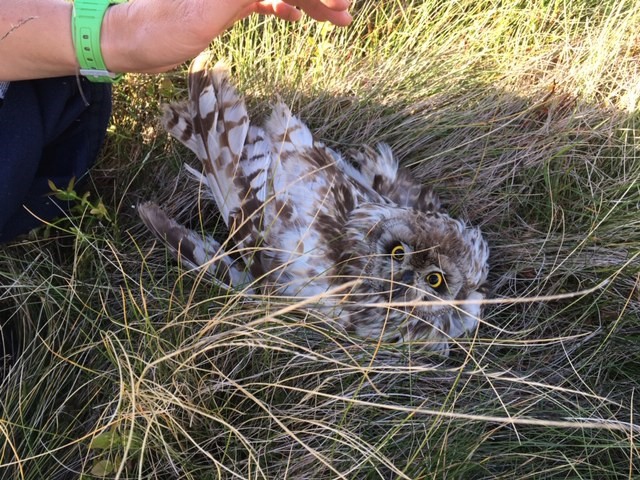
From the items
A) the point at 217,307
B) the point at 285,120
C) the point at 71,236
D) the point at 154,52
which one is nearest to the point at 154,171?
the point at 71,236

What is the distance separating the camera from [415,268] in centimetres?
253

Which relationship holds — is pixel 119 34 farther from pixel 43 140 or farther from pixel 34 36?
pixel 43 140

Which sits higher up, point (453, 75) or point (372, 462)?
point (453, 75)

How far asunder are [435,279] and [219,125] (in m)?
1.15

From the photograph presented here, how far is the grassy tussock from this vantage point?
2012mm

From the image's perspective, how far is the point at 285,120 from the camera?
271 centimetres

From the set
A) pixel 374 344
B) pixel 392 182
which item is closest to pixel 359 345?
pixel 374 344

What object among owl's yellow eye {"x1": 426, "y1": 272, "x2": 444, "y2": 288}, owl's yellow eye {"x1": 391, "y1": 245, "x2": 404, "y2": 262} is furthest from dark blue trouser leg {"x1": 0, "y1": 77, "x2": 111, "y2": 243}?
owl's yellow eye {"x1": 426, "y1": 272, "x2": 444, "y2": 288}

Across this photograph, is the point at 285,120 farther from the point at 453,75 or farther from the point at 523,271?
the point at 523,271

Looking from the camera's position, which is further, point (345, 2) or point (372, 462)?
point (345, 2)

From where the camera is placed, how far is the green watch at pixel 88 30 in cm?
182

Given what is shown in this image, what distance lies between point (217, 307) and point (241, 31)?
60.2 inches

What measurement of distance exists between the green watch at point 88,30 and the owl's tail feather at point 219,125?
76 cm

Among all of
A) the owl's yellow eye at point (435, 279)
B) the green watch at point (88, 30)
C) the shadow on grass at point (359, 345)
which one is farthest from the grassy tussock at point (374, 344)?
the green watch at point (88, 30)
